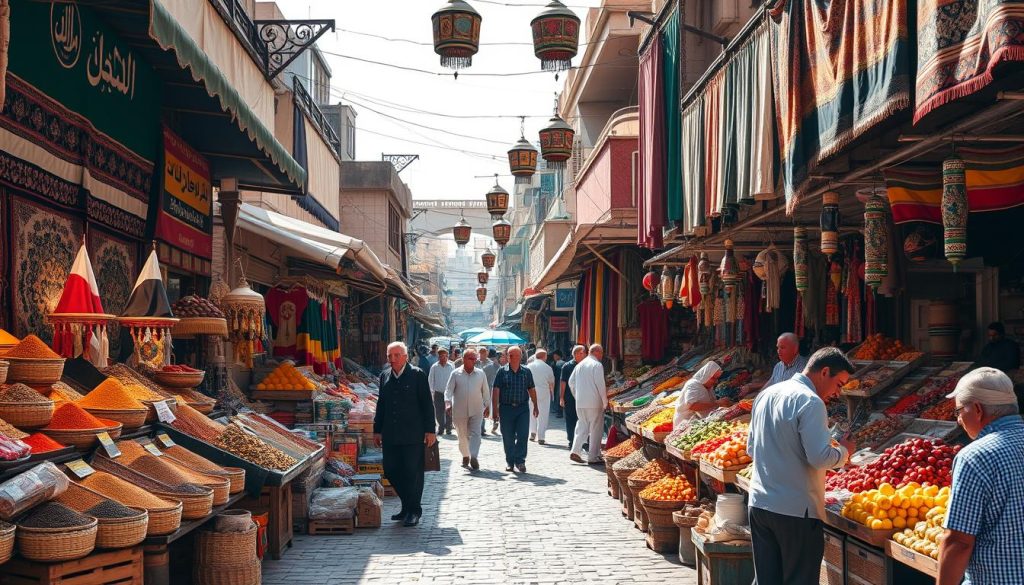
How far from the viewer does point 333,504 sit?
30.7ft

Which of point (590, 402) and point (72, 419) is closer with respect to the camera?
point (72, 419)

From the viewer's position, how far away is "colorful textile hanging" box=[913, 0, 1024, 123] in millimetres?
3947

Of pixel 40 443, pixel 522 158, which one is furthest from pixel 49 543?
pixel 522 158

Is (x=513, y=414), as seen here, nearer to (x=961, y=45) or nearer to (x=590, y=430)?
(x=590, y=430)

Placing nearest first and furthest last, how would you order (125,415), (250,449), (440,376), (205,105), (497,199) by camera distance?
1. (125,415)
2. (250,449)
3. (205,105)
4. (440,376)
5. (497,199)

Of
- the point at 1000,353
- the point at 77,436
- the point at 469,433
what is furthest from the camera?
the point at 469,433

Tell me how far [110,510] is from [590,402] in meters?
9.45

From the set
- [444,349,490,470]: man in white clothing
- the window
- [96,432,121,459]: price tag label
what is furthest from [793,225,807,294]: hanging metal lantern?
the window

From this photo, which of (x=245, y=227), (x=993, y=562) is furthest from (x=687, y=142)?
(x=993, y=562)

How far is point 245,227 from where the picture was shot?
12312mm

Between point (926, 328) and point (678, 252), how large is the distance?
9.80 feet

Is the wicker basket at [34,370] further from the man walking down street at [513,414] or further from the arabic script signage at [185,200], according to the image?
the man walking down street at [513,414]

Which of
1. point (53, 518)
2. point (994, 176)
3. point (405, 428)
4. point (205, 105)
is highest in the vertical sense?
point (205, 105)

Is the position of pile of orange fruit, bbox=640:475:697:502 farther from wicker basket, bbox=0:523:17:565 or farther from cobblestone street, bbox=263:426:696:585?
wicker basket, bbox=0:523:17:565
